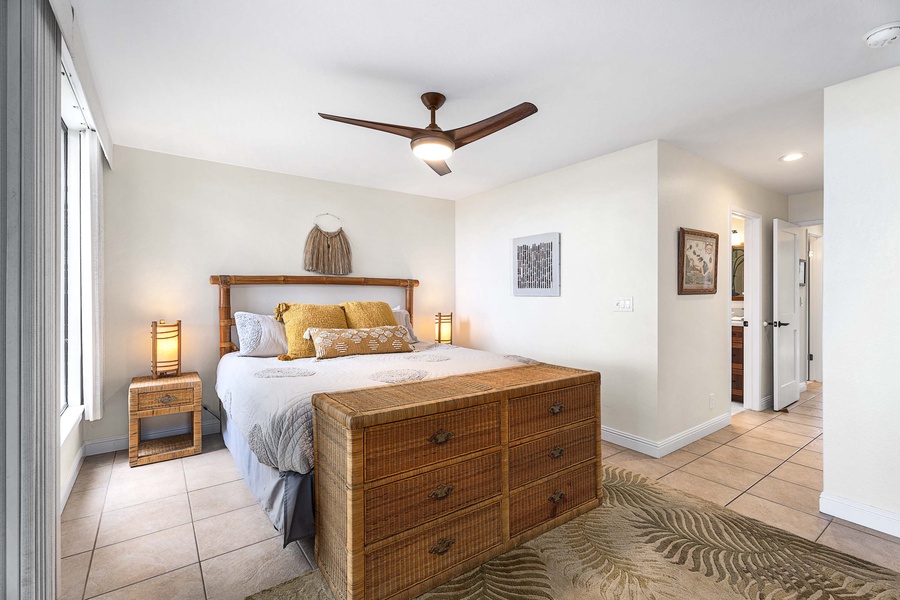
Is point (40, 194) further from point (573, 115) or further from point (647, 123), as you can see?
point (647, 123)

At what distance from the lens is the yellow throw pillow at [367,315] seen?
12.7ft

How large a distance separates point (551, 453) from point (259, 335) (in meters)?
2.49

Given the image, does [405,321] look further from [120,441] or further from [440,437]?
[440,437]

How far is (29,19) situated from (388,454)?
1850 mm

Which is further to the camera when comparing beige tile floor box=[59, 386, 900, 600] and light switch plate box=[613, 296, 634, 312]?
light switch plate box=[613, 296, 634, 312]

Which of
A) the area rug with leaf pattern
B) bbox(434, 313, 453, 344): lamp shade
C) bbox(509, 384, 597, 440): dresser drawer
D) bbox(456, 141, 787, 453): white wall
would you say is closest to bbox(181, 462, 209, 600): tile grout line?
the area rug with leaf pattern

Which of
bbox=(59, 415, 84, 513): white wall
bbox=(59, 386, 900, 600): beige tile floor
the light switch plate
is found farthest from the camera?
the light switch plate

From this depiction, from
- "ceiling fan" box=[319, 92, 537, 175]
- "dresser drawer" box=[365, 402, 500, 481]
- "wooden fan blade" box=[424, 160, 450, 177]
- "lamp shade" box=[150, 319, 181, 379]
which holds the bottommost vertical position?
"dresser drawer" box=[365, 402, 500, 481]

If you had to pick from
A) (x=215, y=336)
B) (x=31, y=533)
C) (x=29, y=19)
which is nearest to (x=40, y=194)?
(x=29, y=19)

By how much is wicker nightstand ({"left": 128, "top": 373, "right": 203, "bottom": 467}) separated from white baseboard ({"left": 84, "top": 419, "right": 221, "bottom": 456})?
128 millimetres

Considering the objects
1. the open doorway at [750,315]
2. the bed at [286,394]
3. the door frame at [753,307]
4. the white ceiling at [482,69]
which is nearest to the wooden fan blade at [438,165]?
the white ceiling at [482,69]

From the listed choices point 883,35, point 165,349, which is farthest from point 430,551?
point 883,35

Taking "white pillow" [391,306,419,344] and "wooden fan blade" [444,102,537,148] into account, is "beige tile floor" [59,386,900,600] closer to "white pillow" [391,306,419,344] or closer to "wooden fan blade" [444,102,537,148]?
"white pillow" [391,306,419,344]

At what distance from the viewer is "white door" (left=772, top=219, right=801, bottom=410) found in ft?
14.5
